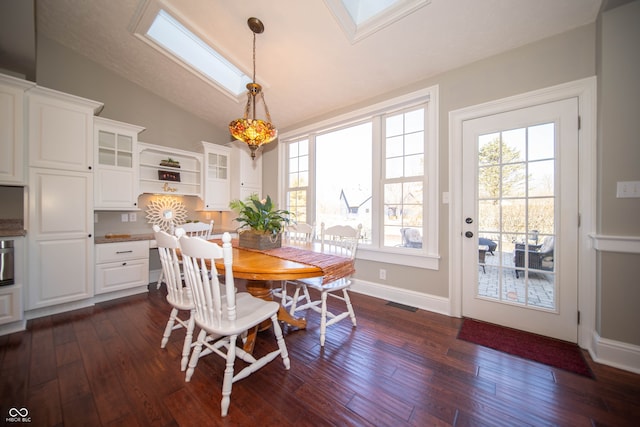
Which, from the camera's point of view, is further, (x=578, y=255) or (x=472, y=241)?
(x=472, y=241)

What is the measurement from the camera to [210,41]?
2738mm

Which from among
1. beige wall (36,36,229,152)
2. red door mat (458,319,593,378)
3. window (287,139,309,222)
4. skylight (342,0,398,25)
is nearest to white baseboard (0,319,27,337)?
beige wall (36,36,229,152)

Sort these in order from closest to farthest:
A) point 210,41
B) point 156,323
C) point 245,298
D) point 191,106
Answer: point 245,298 → point 156,323 → point 210,41 → point 191,106

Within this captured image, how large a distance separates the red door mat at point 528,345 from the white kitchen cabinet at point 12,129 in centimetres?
450

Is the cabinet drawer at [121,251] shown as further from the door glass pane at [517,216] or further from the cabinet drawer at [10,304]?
the door glass pane at [517,216]

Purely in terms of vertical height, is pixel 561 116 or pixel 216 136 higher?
pixel 216 136

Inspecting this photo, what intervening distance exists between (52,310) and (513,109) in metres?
5.16

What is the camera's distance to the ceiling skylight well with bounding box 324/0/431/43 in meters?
2.09

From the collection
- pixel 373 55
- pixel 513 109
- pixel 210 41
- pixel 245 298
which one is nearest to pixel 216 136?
pixel 210 41

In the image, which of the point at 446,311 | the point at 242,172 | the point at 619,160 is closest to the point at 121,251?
the point at 242,172

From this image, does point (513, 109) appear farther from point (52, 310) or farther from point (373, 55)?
point (52, 310)

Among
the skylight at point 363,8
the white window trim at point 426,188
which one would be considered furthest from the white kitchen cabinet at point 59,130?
the white window trim at point 426,188

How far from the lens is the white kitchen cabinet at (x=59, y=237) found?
2.43m

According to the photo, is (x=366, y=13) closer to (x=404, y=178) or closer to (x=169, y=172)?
(x=404, y=178)
